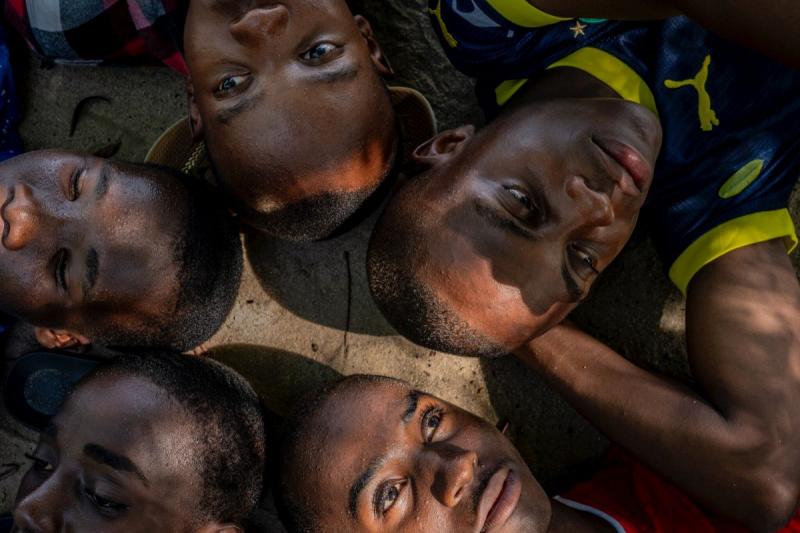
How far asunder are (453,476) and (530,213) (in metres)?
0.52

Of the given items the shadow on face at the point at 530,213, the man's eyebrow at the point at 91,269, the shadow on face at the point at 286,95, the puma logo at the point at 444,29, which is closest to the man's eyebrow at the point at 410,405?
the shadow on face at the point at 530,213

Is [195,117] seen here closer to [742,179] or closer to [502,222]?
[502,222]

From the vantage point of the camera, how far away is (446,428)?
1.51 metres

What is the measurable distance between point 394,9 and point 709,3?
955 mm

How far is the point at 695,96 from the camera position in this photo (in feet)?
5.26

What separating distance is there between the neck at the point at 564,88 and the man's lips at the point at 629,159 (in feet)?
0.84

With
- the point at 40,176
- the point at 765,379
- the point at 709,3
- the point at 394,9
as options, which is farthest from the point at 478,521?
the point at 394,9

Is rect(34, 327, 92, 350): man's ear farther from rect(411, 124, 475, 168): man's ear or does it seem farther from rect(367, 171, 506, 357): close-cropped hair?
rect(411, 124, 475, 168): man's ear

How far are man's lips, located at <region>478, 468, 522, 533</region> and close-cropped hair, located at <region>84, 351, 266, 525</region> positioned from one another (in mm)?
492

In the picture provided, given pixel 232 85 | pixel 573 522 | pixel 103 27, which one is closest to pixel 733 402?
pixel 573 522

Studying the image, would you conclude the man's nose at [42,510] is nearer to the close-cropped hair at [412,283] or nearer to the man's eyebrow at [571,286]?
the close-cropped hair at [412,283]

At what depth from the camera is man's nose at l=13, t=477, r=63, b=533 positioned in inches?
55.2

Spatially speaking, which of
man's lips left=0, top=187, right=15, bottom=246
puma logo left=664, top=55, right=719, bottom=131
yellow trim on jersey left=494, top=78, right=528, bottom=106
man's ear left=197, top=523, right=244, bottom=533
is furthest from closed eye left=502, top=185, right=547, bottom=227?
man's lips left=0, top=187, right=15, bottom=246

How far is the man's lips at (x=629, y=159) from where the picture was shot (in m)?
1.35
